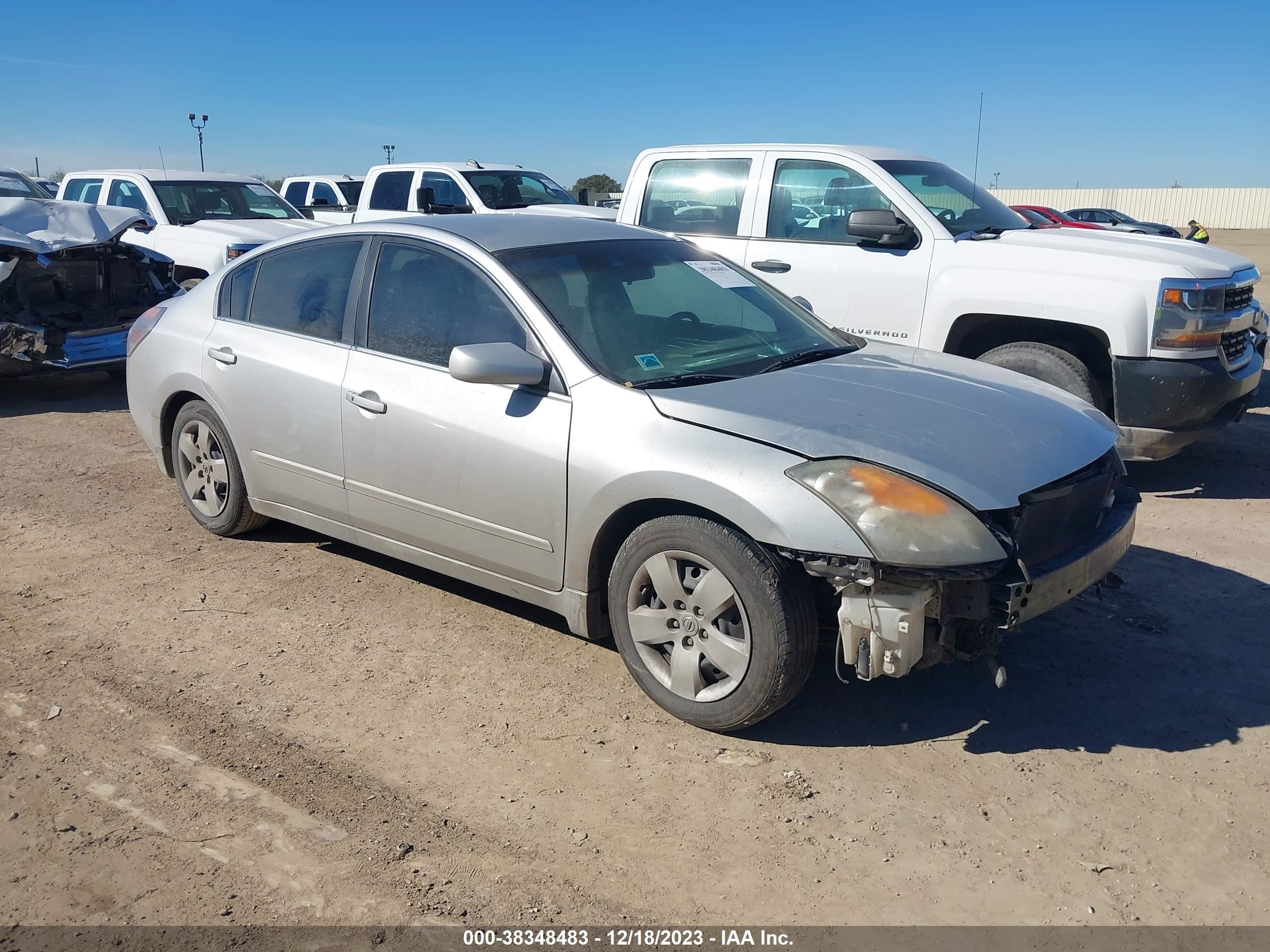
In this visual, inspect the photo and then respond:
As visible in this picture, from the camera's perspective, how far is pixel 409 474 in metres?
4.38

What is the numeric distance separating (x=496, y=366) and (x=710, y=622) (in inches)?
47.5

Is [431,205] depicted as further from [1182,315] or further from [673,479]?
[673,479]

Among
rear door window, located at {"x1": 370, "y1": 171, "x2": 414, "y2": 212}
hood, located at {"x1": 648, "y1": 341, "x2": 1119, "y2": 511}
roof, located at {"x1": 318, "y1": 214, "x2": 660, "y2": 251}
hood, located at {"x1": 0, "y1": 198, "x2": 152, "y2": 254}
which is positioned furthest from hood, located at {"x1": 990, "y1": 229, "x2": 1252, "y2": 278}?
rear door window, located at {"x1": 370, "y1": 171, "x2": 414, "y2": 212}

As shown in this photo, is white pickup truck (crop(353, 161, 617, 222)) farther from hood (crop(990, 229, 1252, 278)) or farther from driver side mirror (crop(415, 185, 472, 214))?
hood (crop(990, 229, 1252, 278))

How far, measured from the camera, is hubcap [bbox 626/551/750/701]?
11.5ft

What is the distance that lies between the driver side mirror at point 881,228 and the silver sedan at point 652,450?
1.92 meters

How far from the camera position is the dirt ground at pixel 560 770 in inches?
113

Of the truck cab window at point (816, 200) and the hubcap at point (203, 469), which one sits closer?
the hubcap at point (203, 469)


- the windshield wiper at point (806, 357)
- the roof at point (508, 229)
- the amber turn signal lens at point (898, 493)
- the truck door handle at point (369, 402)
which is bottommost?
the amber turn signal lens at point (898, 493)

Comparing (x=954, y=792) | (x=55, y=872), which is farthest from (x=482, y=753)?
(x=954, y=792)

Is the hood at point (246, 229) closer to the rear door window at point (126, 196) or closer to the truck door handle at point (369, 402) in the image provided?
the rear door window at point (126, 196)

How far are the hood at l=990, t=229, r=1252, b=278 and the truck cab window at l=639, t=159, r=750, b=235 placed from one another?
1.71m

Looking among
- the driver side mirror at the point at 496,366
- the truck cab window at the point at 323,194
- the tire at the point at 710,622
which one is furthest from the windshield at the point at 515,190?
the tire at the point at 710,622

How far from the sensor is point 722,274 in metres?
4.92
